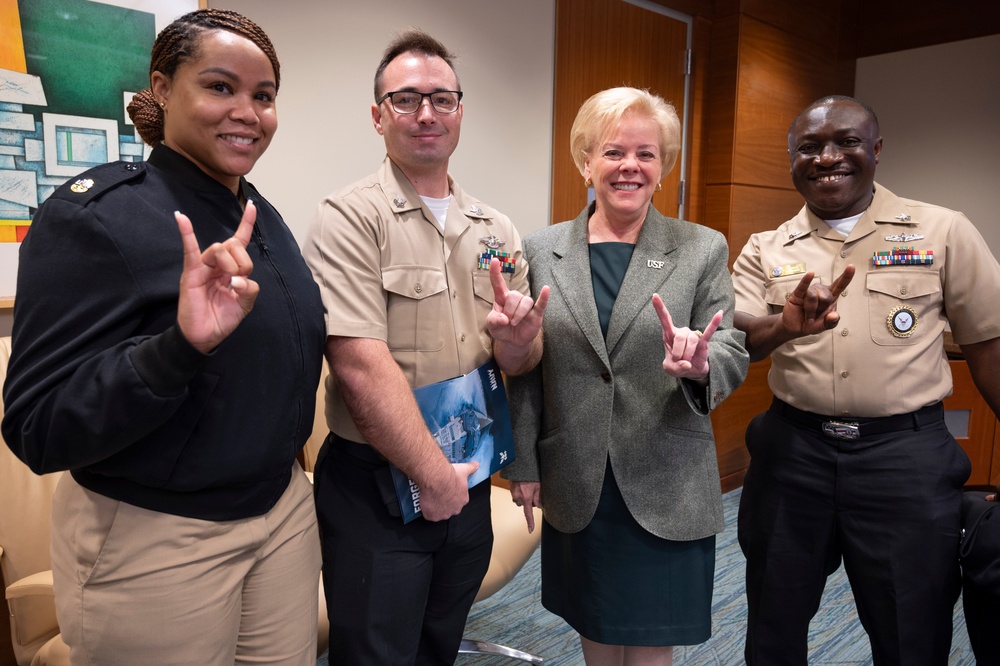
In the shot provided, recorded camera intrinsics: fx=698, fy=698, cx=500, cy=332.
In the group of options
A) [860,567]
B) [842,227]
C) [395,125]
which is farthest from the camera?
[842,227]

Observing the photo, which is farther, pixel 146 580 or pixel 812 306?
pixel 812 306

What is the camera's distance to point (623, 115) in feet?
5.55

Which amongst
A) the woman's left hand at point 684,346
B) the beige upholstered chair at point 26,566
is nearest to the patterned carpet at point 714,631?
the beige upholstered chair at point 26,566

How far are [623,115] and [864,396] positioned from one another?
949mm

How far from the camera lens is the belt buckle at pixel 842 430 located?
5.95 ft

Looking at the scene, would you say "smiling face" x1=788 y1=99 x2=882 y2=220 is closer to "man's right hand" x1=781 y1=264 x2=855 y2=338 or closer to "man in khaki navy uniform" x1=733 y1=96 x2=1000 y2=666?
"man in khaki navy uniform" x1=733 y1=96 x2=1000 y2=666

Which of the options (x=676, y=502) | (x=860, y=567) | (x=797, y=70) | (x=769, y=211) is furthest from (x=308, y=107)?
(x=797, y=70)

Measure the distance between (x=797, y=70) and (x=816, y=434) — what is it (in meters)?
3.24

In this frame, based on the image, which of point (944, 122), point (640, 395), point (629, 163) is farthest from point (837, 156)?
point (944, 122)

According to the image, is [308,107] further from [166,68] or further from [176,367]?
[176,367]

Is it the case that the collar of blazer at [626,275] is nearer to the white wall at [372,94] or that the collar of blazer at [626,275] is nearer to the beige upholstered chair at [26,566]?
the white wall at [372,94]

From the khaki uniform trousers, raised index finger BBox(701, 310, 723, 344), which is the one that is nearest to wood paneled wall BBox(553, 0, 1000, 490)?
raised index finger BBox(701, 310, 723, 344)

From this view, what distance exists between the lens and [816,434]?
1877mm

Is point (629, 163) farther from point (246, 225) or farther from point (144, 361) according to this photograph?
point (144, 361)
